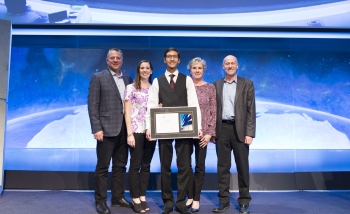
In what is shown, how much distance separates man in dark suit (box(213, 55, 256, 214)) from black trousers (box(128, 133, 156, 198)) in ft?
2.35

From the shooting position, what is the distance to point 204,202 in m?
3.63

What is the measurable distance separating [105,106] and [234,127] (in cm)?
130

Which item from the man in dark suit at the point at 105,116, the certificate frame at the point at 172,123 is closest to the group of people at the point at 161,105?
the man in dark suit at the point at 105,116

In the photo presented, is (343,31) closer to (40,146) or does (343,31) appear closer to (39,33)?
(39,33)

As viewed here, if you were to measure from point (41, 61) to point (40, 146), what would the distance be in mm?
1369

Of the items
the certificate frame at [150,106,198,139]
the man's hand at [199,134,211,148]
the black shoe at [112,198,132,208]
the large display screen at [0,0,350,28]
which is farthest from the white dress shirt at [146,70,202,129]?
the large display screen at [0,0,350,28]

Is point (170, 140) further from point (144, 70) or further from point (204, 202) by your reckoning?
point (204, 202)

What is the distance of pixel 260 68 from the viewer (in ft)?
17.7

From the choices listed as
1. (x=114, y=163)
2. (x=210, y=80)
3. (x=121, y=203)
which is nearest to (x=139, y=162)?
(x=114, y=163)

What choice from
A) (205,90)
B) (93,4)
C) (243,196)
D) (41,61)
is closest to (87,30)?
(93,4)

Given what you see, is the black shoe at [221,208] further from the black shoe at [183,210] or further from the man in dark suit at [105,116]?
the man in dark suit at [105,116]

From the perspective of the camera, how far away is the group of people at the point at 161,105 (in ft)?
10.1

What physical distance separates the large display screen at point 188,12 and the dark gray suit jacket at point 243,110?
185 cm

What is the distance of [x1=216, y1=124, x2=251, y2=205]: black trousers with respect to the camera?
3.24 meters
